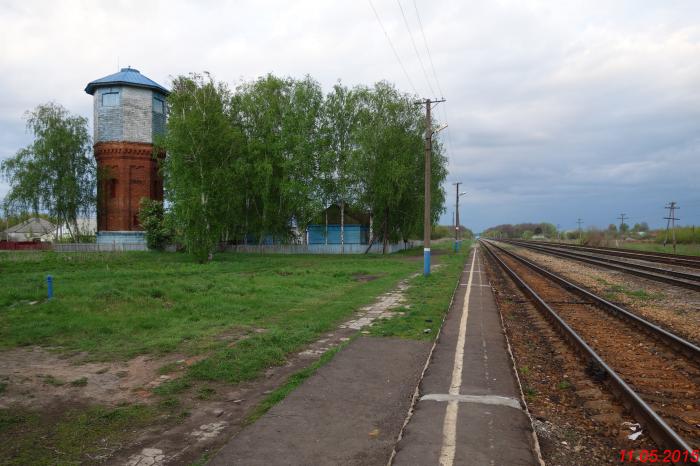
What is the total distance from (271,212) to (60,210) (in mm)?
23409

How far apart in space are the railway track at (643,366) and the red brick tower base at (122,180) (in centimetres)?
4001

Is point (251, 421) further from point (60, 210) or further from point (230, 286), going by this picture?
point (60, 210)

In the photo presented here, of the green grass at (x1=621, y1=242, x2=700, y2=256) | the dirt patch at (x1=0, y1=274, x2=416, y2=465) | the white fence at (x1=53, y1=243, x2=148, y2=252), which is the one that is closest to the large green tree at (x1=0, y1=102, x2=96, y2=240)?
the white fence at (x1=53, y1=243, x2=148, y2=252)

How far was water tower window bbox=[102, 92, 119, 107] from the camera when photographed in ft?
140

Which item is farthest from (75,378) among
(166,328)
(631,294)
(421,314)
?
(631,294)

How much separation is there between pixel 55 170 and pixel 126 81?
12703 millimetres

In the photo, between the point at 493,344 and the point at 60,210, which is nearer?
the point at 493,344

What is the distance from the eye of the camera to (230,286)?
16.3 metres

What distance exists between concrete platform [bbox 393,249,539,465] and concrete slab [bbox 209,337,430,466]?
10.8 inches

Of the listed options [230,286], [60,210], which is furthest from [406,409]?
[60,210]

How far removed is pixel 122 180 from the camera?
140ft

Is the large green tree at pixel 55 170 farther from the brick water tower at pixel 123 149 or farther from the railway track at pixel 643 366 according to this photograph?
the railway track at pixel 643 366

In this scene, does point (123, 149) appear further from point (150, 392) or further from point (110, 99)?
point (150, 392)

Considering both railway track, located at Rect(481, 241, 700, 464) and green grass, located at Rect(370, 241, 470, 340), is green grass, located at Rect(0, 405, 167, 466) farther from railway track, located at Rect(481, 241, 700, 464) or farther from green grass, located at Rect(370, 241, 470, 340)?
railway track, located at Rect(481, 241, 700, 464)
